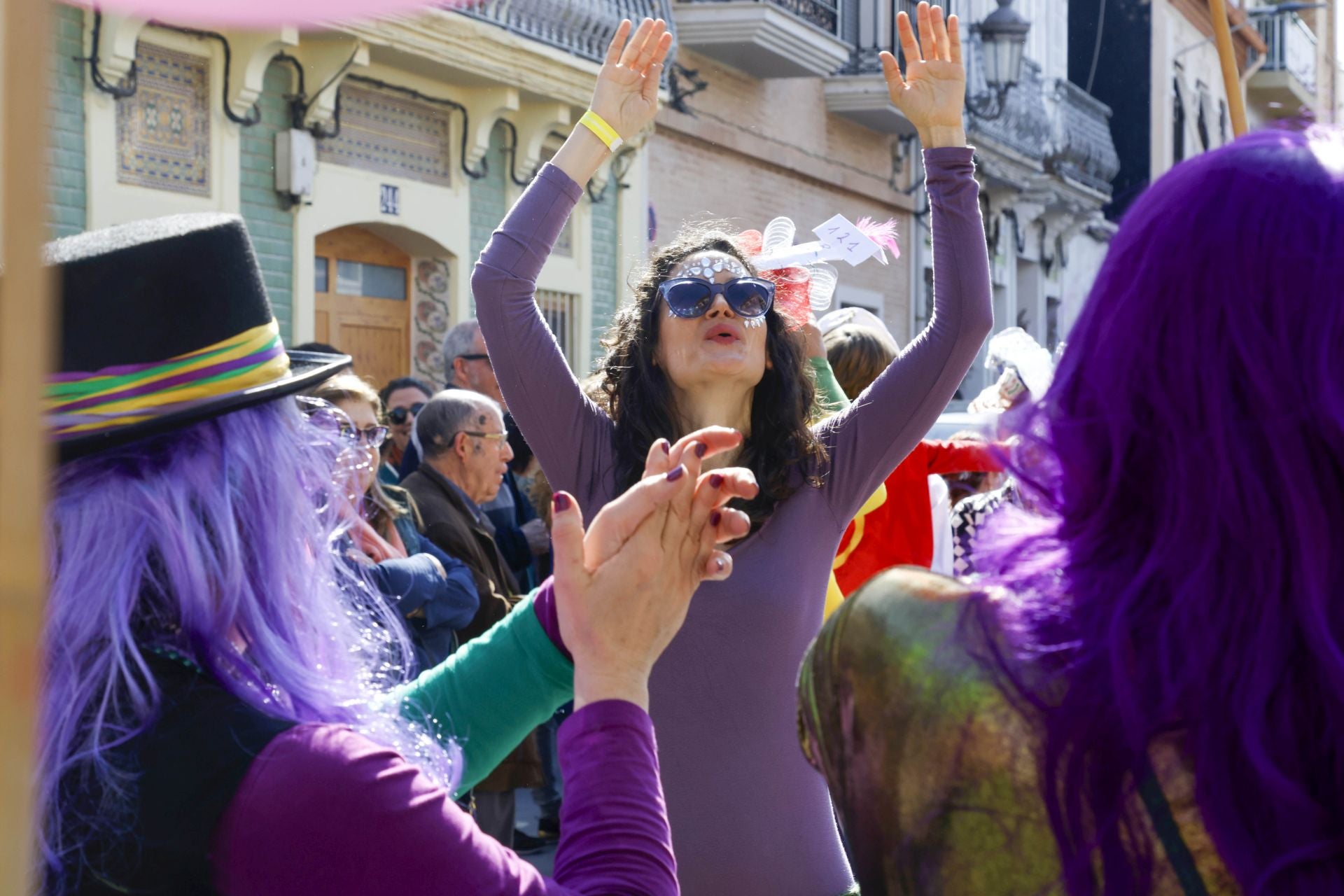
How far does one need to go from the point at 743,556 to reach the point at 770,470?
0.20 meters

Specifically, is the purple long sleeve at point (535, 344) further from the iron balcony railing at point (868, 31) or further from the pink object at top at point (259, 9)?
the iron balcony railing at point (868, 31)

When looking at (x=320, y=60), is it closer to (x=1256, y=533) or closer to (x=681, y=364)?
(x=681, y=364)

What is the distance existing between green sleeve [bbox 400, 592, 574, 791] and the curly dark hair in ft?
2.66

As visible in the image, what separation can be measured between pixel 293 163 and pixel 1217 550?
8.72m

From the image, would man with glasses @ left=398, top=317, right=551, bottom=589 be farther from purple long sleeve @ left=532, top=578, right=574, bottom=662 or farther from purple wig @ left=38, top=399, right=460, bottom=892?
purple wig @ left=38, top=399, right=460, bottom=892

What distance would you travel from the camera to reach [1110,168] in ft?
76.0

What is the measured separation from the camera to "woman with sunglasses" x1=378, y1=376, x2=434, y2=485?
6.61m

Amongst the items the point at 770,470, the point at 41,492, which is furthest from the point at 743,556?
the point at 41,492

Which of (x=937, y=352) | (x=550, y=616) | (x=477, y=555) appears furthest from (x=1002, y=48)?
(x=550, y=616)

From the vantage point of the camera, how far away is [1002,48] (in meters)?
17.1

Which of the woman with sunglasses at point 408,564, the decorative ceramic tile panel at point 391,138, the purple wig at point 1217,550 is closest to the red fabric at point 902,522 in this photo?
the woman with sunglasses at point 408,564

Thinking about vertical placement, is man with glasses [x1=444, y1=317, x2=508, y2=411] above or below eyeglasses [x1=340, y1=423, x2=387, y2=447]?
above

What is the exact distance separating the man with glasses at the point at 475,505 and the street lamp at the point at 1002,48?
42.8ft

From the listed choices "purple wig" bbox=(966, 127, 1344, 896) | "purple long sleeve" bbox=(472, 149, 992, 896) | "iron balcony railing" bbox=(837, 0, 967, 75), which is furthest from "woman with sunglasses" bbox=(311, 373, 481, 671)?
"iron balcony railing" bbox=(837, 0, 967, 75)
